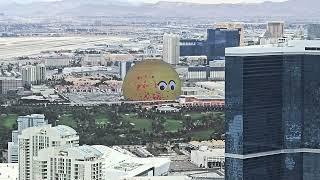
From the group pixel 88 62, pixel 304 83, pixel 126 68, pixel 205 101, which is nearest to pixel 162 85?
pixel 205 101

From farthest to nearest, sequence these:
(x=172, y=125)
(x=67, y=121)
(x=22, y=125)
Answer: (x=172, y=125), (x=67, y=121), (x=22, y=125)

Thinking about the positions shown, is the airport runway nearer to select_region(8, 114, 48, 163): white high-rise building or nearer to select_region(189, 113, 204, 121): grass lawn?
select_region(189, 113, 204, 121): grass lawn

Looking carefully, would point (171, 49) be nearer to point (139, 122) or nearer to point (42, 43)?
point (42, 43)

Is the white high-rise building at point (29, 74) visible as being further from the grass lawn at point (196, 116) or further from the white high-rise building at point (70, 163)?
the white high-rise building at point (70, 163)

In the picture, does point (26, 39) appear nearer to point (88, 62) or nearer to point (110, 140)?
point (88, 62)

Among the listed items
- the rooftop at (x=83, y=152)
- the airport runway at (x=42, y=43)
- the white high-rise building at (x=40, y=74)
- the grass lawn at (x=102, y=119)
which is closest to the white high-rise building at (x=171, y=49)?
the white high-rise building at (x=40, y=74)

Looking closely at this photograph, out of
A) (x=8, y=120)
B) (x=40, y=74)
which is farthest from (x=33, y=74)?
(x=8, y=120)

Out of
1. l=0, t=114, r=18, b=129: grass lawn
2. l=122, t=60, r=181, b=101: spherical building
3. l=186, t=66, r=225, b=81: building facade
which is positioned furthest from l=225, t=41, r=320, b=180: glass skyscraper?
l=186, t=66, r=225, b=81: building facade
